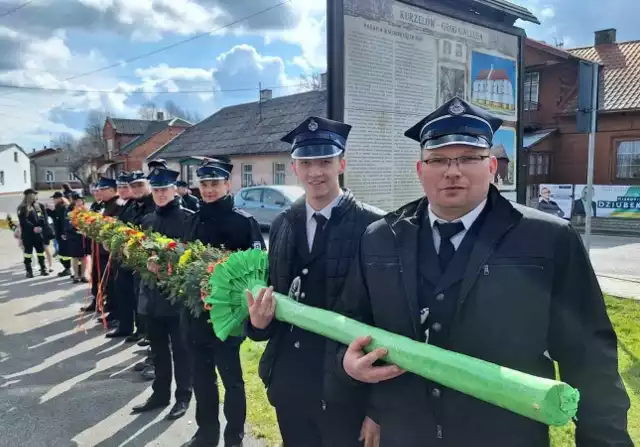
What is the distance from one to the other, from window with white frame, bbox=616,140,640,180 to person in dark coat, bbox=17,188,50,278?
21.7 metres

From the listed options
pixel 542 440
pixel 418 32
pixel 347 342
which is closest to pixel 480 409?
pixel 542 440

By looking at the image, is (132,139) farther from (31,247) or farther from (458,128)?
(458,128)

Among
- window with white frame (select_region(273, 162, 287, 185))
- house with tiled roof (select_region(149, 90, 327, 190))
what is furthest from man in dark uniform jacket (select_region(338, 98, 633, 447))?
window with white frame (select_region(273, 162, 287, 185))

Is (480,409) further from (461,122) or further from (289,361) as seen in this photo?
(289,361)

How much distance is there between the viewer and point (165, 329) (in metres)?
4.88

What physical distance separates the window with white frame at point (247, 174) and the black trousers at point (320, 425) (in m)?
25.3

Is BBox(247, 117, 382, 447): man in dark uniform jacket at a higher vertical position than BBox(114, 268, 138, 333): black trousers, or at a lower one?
higher

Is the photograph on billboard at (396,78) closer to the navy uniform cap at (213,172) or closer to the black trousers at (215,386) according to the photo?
the navy uniform cap at (213,172)

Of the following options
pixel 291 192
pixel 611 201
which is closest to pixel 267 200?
pixel 291 192

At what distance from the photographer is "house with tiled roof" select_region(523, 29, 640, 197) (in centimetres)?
2127

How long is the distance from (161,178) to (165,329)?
1.46 metres

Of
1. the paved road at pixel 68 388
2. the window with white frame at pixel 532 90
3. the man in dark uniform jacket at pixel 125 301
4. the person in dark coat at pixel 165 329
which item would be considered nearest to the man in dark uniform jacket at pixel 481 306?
the paved road at pixel 68 388

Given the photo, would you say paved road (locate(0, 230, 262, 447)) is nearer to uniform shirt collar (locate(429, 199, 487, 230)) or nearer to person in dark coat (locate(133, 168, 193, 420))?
person in dark coat (locate(133, 168, 193, 420))

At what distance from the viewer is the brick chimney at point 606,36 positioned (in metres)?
25.5
